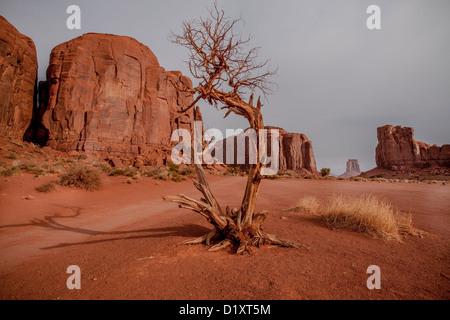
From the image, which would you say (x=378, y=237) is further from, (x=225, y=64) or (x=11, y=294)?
(x=11, y=294)

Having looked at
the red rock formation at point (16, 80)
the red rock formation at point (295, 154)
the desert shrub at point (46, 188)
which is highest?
the red rock formation at point (16, 80)

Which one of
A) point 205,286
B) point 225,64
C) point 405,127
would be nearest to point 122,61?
point 225,64

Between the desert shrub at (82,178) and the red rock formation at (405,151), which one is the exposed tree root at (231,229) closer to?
the desert shrub at (82,178)

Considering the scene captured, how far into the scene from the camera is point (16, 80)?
1267 inches

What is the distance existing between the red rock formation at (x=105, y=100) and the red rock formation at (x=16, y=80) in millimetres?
2787

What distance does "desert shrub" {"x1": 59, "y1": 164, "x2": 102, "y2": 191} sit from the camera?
36.0 ft

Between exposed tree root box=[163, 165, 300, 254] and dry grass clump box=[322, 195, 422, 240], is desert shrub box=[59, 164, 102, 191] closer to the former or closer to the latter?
exposed tree root box=[163, 165, 300, 254]

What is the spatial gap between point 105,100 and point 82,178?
31.4 m

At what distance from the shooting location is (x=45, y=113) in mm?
34219

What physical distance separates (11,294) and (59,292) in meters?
0.65

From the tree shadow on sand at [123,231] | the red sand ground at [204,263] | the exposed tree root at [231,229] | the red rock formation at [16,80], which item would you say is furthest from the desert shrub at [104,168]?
the red rock formation at [16,80]

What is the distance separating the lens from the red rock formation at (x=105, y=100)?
34219mm

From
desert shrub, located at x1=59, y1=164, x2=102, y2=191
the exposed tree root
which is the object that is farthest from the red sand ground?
desert shrub, located at x1=59, y1=164, x2=102, y2=191

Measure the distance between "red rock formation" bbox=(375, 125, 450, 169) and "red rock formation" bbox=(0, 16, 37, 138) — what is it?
87.8m
